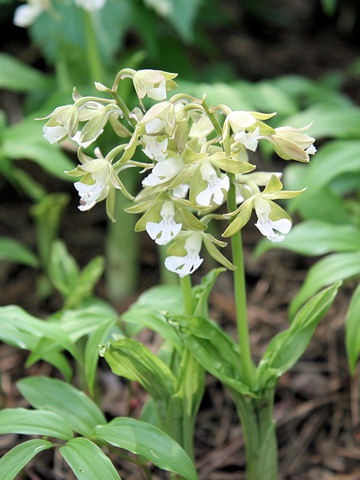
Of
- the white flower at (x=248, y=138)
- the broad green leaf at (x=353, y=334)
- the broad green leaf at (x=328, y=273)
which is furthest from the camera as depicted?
the broad green leaf at (x=328, y=273)

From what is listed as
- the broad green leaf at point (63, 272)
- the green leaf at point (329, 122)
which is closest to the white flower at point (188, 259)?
the broad green leaf at point (63, 272)

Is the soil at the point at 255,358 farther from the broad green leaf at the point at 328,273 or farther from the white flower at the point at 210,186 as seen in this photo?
the white flower at the point at 210,186

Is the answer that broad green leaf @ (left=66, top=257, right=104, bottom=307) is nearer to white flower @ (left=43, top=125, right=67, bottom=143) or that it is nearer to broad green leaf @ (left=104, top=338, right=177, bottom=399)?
broad green leaf @ (left=104, top=338, right=177, bottom=399)

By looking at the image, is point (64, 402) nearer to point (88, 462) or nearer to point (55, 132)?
point (88, 462)

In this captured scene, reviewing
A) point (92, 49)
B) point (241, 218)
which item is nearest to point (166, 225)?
point (241, 218)

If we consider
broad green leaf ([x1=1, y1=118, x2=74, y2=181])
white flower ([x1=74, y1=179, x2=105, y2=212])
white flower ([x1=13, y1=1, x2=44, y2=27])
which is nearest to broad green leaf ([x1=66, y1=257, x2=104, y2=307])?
broad green leaf ([x1=1, y1=118, x2=74, y2=181])
